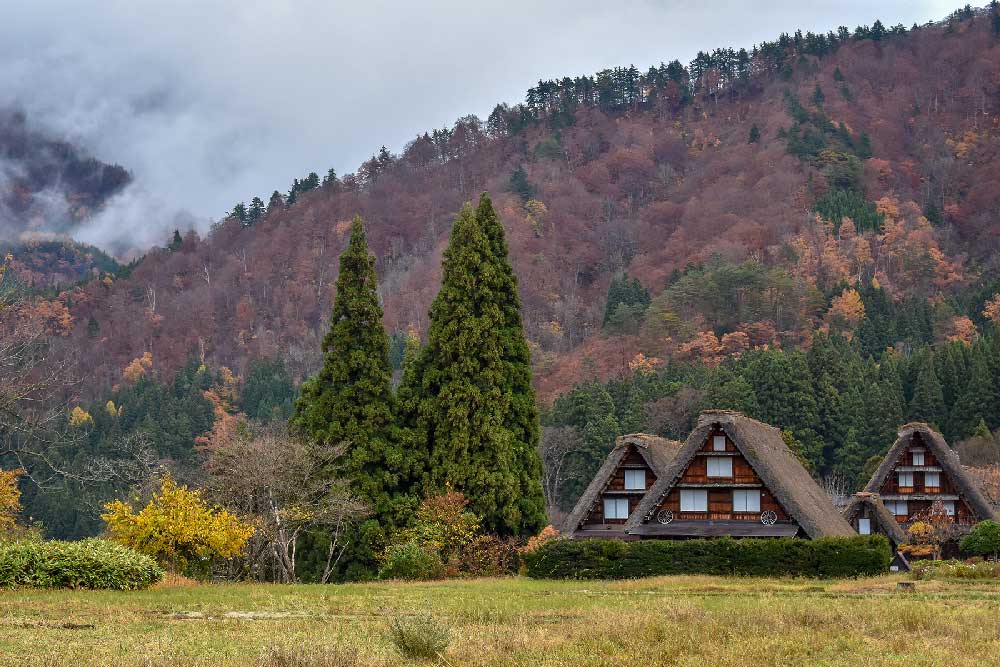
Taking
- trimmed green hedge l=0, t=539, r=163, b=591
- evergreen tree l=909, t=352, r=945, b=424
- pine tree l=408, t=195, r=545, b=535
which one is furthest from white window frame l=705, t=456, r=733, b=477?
evergreen tree l=909, t=352, r=945, b=424

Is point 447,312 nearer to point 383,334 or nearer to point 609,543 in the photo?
point 383,334

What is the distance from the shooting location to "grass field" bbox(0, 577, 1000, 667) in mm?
17812

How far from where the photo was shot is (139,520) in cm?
→ 3562

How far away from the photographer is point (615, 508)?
2217 inches

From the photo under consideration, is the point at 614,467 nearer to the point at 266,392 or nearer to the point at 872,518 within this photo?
the point at 872,518

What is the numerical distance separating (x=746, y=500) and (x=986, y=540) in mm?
14480

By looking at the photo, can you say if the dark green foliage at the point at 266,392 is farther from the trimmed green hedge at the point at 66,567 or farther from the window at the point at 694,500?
the trimmed green hedge at the point at 66,567

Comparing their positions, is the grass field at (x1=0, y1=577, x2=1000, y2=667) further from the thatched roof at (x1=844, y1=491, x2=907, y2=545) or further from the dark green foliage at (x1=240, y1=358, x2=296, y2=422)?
the dark green foliage at (x1=240, y1=358, x2=296, y2=422)

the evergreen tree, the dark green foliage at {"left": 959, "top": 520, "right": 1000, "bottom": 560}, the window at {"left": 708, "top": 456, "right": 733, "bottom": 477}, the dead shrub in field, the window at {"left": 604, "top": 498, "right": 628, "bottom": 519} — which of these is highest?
the evergreen tree

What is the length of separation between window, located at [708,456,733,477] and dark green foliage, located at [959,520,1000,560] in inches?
579

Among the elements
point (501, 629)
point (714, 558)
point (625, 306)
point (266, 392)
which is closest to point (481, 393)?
point (714, 558)

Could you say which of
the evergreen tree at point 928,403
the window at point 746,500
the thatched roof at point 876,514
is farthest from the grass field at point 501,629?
the evergreen tree at point 928,403

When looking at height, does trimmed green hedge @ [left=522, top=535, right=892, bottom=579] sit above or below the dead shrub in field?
below

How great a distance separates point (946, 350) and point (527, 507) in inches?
2533
